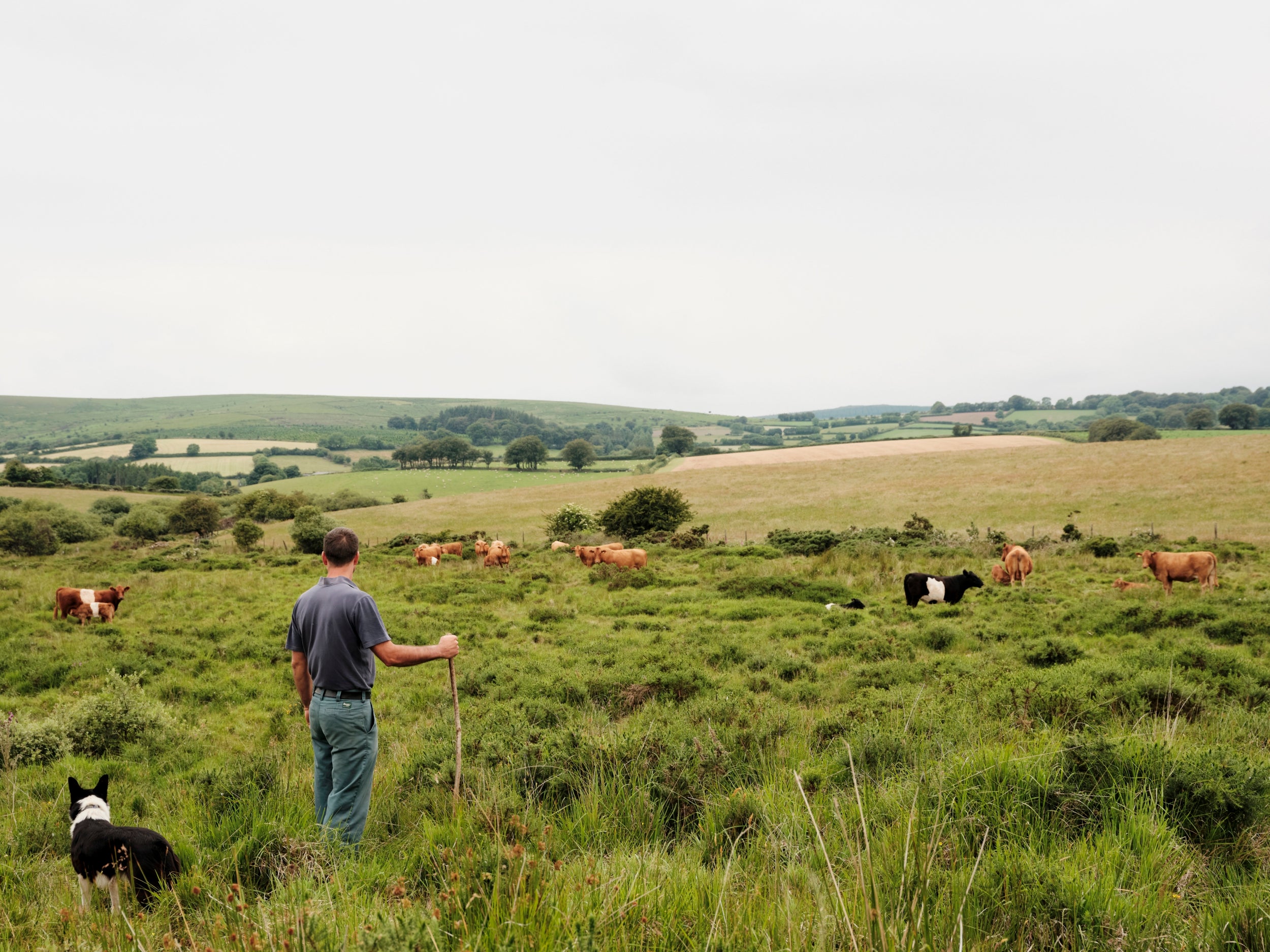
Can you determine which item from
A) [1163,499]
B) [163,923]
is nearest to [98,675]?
[163,923]

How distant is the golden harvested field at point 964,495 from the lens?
129ft

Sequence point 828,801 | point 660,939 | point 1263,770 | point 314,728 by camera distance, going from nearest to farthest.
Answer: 1. point 660,939
2. point 1263,770
3. point 828,801
4. point 314,728

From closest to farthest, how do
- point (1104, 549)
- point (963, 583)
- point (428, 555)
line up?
point (963, 583), point (1104, 549), point (428, 555)

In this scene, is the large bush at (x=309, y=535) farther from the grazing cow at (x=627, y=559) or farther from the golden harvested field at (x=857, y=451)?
the golden harvested field at (x=857, y=451)

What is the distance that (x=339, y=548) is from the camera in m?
4.81

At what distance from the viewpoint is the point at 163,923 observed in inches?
119

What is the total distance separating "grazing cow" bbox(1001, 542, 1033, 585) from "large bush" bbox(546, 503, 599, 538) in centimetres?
2430

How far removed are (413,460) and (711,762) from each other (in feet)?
386

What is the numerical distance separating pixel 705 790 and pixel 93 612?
16.0 metres

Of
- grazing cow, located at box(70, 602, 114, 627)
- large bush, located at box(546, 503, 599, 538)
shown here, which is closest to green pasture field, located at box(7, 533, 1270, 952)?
grazing cow, located at box(70, 602, 114, 627)

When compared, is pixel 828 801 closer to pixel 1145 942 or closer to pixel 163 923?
pixel 1145 942

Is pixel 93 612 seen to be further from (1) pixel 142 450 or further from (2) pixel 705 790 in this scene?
(1) pixel 142 450

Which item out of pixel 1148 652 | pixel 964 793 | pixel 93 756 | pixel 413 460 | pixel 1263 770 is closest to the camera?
pixel 964 793

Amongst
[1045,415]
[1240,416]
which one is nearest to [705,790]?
[1240,416]
